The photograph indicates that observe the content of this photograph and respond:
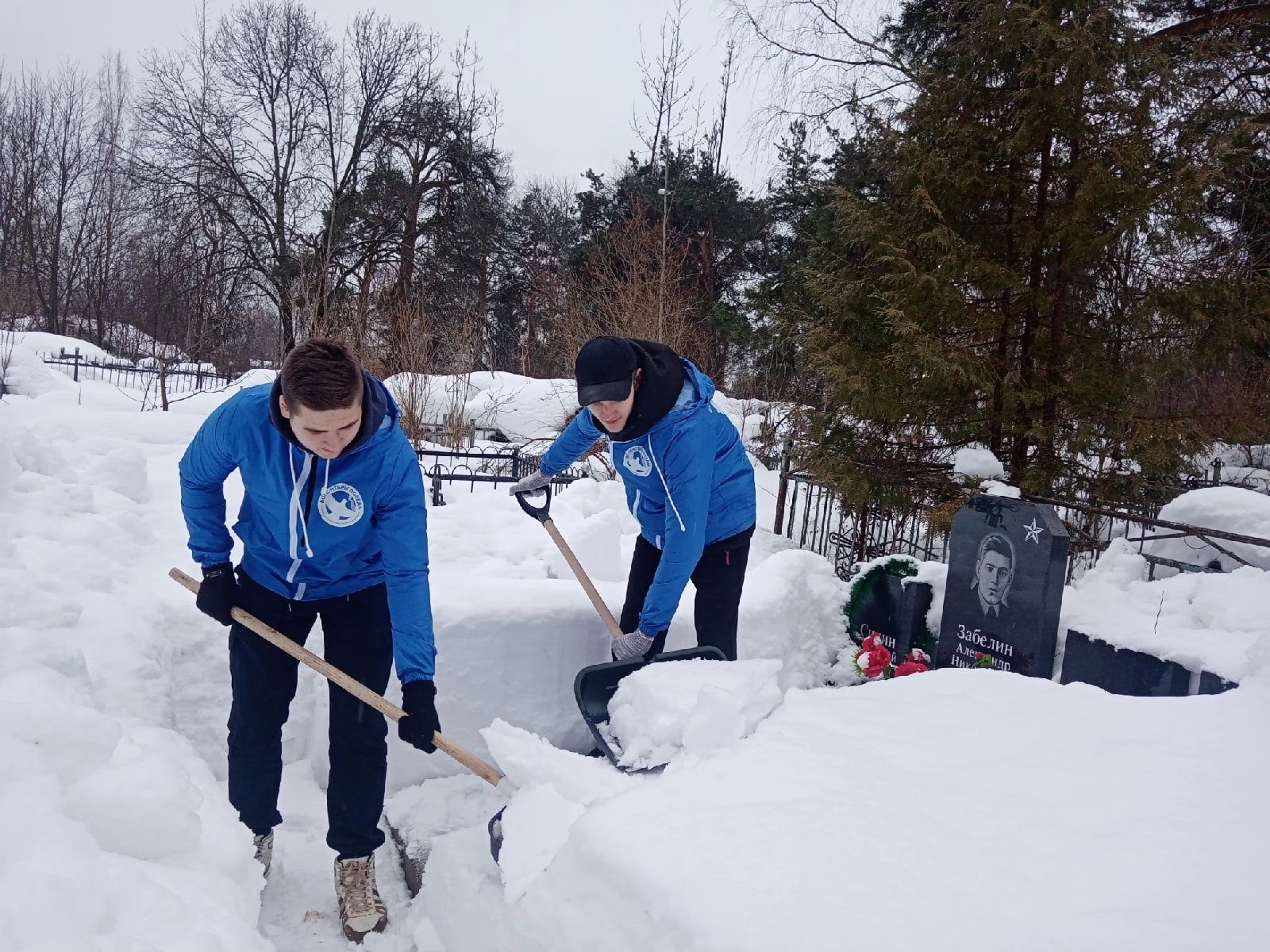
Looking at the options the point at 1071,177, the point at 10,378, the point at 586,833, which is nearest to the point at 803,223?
the point at 1071,177

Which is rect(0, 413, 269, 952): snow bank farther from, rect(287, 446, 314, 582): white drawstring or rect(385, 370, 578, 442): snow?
rect(385, 370, 578, 442): snow

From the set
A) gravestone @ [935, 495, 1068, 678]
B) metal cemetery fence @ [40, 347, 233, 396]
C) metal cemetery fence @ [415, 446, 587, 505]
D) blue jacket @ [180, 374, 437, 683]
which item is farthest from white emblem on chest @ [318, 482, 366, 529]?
metal cemetery fence @ [40, 347, 233, 396]

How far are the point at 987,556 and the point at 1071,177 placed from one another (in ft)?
11.4

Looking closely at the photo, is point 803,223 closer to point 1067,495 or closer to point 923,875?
point 1067,495

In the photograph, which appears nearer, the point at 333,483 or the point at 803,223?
the point at 333,483

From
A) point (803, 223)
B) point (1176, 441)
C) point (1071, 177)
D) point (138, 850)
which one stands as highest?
point (803, 223)

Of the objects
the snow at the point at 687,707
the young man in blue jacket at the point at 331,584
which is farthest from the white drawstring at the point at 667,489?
the young man in blue jacket at the point at 331,584

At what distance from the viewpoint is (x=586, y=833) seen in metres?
1.43

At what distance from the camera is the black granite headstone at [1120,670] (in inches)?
132

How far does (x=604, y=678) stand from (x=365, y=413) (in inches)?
50.5

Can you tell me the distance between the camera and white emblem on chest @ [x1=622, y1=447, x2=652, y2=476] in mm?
3080

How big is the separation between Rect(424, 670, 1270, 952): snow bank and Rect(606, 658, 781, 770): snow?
106 mm

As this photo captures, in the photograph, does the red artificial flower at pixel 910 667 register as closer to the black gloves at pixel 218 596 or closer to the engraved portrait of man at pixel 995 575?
the engraved portrait of man at pixel 995 575

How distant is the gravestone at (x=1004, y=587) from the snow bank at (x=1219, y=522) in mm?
1178
